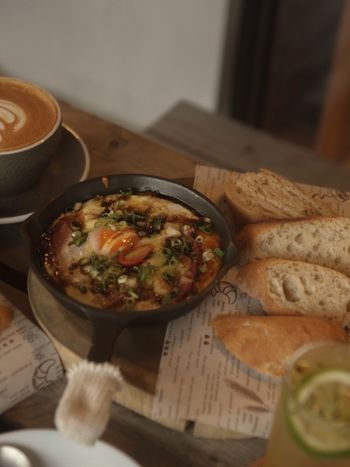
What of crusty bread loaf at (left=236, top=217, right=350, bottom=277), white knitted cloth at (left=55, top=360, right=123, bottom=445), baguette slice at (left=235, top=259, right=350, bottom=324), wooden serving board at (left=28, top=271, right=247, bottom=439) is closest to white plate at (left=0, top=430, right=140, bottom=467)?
white knitted cloth at (left=55, top=360, right=123, bottom=445)

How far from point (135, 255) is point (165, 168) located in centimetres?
50

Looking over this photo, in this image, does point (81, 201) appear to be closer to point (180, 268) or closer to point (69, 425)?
point (180, 268)

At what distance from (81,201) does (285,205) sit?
449 mm

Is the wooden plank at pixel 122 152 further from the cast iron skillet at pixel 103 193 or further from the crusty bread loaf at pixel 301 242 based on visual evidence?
the crusty bread loaf at pixel 301 242

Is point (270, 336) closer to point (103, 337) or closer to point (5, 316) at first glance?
point (103, 337)

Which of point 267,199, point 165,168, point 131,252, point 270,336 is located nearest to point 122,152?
point 165,168

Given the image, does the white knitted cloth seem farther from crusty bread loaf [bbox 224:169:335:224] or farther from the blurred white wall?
the blurred white wall

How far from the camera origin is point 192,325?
123 centimetres

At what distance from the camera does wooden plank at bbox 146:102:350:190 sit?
7.27ft

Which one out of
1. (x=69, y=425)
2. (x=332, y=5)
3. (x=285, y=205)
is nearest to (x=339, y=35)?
(x=332, y=5)

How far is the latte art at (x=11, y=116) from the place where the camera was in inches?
57.4

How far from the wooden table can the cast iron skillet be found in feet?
0.53

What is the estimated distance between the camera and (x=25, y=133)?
1.46m

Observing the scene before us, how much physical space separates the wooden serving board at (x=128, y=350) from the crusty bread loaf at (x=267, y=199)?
1.19 ft
